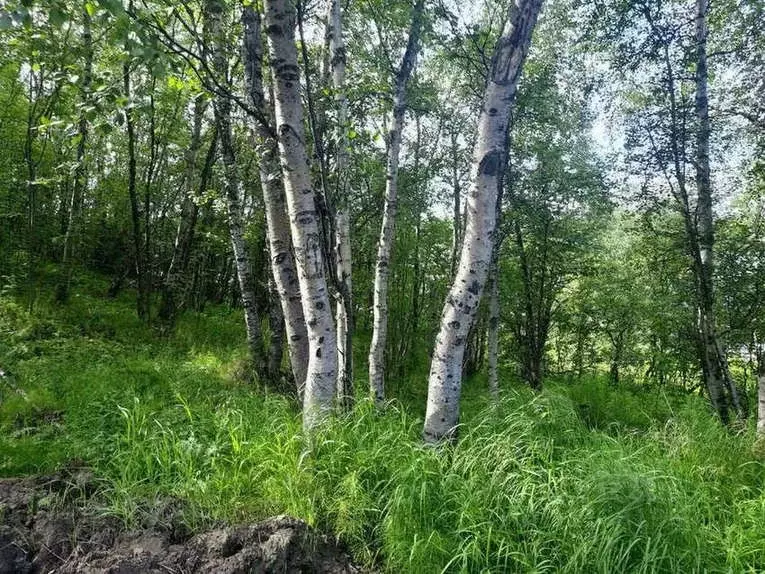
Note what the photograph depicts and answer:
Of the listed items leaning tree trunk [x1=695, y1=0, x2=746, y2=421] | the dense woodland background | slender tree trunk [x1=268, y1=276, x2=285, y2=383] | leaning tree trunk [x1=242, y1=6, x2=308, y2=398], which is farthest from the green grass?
leaning tree trunk [x1=695, y1=0, x2=746, y2=421]

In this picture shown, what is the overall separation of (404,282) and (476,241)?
7.12 m

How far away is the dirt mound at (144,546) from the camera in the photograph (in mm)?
2367

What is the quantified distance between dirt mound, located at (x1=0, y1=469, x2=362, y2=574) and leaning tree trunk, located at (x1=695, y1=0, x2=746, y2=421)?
20.4ft

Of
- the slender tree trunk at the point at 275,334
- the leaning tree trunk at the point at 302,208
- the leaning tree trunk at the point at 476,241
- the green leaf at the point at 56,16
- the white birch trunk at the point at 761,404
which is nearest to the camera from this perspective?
the green leaf at the point at 56,16

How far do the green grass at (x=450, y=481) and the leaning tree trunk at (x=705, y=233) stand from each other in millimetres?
2542

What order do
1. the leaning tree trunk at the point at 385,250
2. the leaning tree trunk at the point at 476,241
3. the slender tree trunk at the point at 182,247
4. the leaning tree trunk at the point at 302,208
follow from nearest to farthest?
the leaning tree trunk at the point at 476,241 < the leaning tree trunk at the point at 302,208 < the leaning tree trunk at the point at 385,250 < the slender tree trunk at the point at 182,247

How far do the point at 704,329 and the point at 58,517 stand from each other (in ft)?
26.8

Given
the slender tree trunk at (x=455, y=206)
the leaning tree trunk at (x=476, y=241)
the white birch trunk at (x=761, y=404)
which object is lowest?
the white birch trunk at (x=761, y=404)

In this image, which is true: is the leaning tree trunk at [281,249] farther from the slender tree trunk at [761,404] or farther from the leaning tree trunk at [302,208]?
the slender tree trunk at [761,404]

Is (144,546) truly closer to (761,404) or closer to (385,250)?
(385,250)

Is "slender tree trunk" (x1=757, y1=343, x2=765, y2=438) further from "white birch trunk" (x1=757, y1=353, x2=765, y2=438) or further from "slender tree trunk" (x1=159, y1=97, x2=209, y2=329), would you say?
"slender tree trunk" (x1=159, y1=97, x2=209, y2=329)

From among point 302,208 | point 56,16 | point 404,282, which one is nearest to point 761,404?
point 302,208

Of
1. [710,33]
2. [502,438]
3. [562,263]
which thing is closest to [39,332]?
[502,438]

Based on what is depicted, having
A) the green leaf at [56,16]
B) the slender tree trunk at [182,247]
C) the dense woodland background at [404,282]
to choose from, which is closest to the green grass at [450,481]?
the dense woodland background at [404,282]
